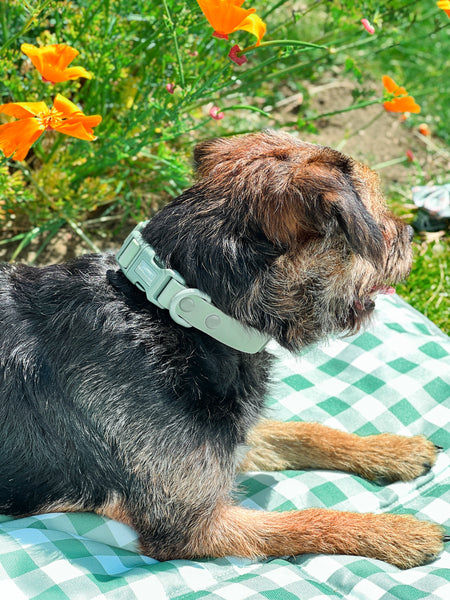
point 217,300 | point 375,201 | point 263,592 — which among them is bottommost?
point 263,592

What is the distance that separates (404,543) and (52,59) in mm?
2328

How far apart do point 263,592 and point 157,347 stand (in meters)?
0.92

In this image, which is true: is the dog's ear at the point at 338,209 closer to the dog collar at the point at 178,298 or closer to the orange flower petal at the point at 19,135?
the dog collar at the point at 178,298

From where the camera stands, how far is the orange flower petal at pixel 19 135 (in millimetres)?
2338

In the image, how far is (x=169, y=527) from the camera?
2314 mm

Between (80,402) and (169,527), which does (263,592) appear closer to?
(169,527)

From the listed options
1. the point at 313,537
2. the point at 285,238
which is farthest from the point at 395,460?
the point at 285,238

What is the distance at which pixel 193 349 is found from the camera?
87.9 inches

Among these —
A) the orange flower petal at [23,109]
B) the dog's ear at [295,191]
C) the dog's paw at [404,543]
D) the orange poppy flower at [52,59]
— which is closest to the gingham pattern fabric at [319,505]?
the dog's paw at [404,543]

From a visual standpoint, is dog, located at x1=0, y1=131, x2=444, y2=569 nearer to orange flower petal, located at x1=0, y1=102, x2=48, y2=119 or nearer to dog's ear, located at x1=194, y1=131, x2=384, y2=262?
dog's ear, located at x1=194, y1=131, x2=384, y2=262

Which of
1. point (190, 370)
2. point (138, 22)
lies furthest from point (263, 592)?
point (138, 22)

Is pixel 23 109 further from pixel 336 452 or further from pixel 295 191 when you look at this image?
pixel 336 452

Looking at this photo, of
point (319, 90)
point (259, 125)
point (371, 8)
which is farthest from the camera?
point (319, 90)

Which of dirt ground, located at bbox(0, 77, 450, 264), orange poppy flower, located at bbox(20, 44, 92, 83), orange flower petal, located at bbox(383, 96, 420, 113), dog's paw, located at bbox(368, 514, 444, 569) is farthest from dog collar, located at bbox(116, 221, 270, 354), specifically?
dirt ground, located at bbox(0, 77, 450, 264)
